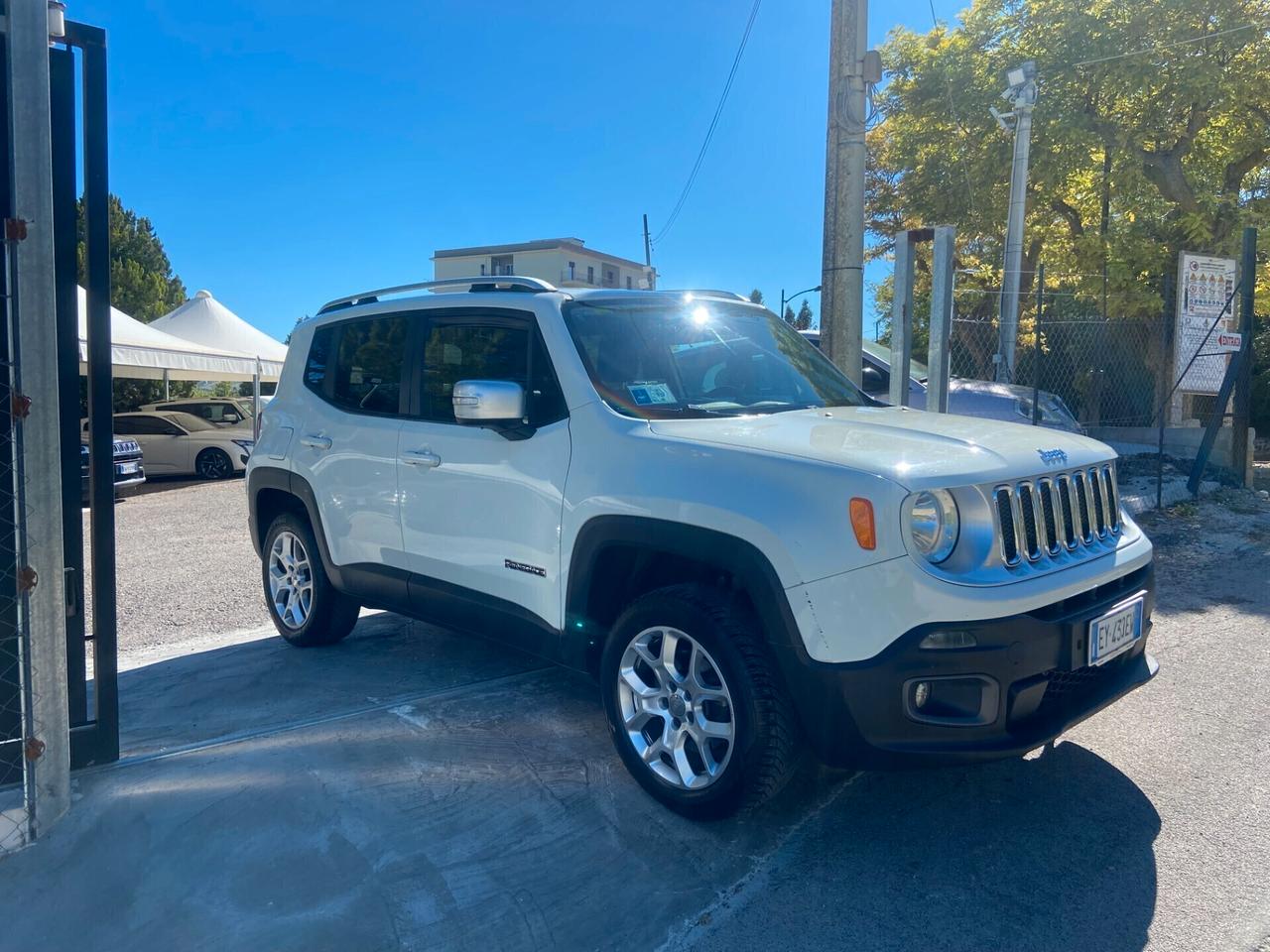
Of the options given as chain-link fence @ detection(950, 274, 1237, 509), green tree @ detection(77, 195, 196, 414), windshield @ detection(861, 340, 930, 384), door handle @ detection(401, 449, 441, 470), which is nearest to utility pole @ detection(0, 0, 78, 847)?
door handle @ detection(401, 449, 441, 470)

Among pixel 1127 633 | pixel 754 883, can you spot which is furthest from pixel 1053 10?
pixel 754 883

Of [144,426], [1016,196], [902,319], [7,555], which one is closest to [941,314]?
[902,319]

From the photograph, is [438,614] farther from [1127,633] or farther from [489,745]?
[1127,633]

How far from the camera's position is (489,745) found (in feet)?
13.1

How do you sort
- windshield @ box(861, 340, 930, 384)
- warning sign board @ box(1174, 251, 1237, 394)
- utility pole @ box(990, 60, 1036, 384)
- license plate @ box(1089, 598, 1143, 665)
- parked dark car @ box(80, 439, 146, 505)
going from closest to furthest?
license plate @ box(1089, 598, 1143, 665) < warning sign board @ box(1174, 251, 1237, 394) < windshield @ box(861, 340, 930, 384) < parked dark car @ box(80, 439, 146, 505) < utility pole @ box(990, 60, 1036, 384)

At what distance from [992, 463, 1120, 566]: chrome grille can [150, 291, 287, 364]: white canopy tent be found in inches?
713

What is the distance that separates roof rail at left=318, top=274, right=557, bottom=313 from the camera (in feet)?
14.3

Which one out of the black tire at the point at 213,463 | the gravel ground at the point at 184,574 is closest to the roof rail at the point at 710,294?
the gravel ground at the point at 184,574

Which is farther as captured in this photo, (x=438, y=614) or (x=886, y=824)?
(x=438, y=614)

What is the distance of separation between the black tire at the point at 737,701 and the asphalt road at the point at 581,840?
0.17m

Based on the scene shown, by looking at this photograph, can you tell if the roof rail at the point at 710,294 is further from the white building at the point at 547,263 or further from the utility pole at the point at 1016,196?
the white building at the point at 547,263

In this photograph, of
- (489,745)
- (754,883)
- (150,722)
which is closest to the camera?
(754,883)

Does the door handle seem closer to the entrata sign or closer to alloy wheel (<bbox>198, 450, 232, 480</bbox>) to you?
the entrata sign

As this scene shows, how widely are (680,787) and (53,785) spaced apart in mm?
2163
